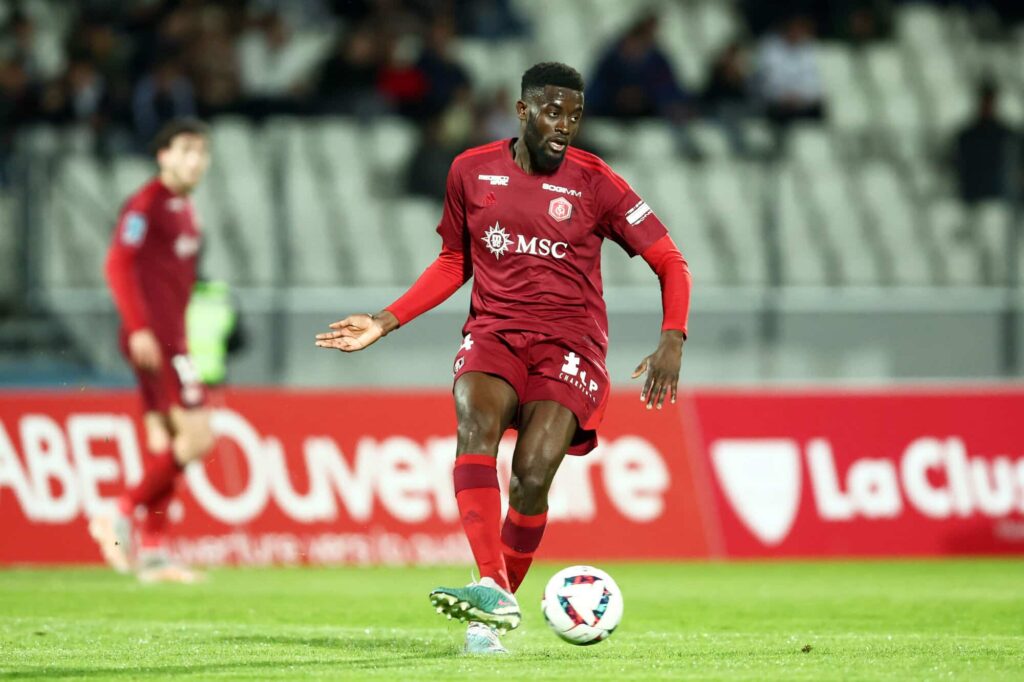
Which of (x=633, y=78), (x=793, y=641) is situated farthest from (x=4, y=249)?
(x=793, y=641)

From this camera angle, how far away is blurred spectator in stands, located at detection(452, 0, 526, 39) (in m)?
17.4

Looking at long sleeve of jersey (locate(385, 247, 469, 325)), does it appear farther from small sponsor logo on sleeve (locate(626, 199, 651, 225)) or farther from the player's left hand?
the player's left hand

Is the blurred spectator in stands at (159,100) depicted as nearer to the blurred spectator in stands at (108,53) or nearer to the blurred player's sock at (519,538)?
the blurred spectator in stands at (108,53)

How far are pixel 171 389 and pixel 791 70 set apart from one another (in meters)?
8.28

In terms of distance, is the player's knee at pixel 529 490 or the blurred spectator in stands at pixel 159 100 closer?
the player's knee at pixel 529 490

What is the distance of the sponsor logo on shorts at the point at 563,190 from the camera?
6836 millimetres

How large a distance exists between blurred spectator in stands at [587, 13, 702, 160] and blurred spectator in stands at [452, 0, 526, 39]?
156cm

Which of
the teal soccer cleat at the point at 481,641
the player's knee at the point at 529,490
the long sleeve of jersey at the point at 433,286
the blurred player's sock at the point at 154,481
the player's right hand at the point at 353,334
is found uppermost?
the long sleeve of jersey at the point at 433,286

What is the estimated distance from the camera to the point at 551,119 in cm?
666

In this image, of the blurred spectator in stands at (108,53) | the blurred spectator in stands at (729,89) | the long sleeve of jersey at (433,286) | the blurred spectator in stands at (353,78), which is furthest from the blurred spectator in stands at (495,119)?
the long sleeve of jersey at (433,286)

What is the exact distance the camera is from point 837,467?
490 inches

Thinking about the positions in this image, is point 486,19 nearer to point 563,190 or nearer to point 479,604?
point 563,190

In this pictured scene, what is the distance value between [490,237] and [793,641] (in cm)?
204

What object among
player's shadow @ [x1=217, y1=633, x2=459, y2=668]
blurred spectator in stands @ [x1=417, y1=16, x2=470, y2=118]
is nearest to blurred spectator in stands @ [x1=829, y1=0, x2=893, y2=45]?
blurred spectator in stands @ [x1=417, y1=16, x2=470, y2=118]
